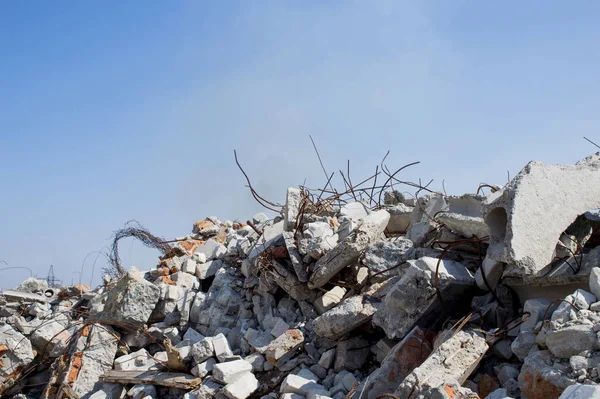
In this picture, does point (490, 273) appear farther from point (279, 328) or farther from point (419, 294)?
point (279, 328)

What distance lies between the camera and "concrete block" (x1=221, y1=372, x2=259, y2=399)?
5.21 m

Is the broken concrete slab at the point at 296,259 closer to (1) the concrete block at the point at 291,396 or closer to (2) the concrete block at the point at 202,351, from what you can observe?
(2) the concrete block at the point at 202,351

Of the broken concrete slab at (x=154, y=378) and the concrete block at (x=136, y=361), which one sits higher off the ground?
the concrete block at (x=136, y=361)

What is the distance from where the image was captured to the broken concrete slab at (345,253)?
574cm

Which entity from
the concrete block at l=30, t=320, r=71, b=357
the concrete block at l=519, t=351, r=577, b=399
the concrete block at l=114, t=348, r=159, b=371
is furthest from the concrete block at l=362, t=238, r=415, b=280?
the concrete block at l=30, t=320, r=71, b=357

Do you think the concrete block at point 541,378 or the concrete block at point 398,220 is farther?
the concrete block at point 398,220

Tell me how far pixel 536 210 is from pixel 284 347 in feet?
9.12

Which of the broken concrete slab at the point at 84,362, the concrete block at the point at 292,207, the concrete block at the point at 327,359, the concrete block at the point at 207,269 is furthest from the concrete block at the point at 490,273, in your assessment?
the broken concrete slab at the point at 84,362

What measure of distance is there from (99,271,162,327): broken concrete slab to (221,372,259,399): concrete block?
6.80ft

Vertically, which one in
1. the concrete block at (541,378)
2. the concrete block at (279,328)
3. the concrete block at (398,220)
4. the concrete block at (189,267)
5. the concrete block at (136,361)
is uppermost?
the concrete block at (189,267)

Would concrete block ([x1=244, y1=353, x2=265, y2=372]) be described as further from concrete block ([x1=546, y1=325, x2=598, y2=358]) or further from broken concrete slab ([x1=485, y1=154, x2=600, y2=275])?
concrete block ([x1=546, y1=325, x2=598, y2=358])

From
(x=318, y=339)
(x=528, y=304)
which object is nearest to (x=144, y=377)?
(x=318, y=339)

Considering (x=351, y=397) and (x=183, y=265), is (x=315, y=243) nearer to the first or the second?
(x=351, y=397)

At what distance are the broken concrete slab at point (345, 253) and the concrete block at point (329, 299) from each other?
0.14 metres
